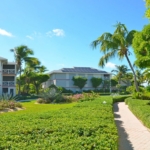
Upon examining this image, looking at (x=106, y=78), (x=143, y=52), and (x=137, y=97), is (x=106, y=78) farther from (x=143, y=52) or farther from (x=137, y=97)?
(x=143, y=52)

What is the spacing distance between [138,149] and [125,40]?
62.1 feet

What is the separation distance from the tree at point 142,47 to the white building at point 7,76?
28.2 metres

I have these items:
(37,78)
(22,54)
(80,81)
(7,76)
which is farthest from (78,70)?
(7,76)

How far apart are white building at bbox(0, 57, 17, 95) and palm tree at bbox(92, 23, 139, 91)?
19350 mm

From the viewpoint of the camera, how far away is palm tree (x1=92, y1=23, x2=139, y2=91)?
933 inches

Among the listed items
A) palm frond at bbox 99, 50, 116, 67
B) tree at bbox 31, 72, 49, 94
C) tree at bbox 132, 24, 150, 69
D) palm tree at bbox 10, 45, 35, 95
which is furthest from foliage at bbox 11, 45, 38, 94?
tree at bbox 132, 24, 150, 69

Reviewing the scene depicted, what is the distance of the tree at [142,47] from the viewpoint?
460 inches

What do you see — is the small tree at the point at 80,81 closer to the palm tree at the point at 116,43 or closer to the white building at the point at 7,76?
the white building at the point at 7,76

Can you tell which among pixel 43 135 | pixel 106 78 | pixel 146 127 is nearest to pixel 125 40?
pixel 146 127

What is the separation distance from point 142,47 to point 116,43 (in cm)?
1176

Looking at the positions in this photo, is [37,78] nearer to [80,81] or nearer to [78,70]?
[80,81]

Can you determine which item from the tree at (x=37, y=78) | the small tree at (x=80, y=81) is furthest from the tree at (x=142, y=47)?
the small tree at (x=80, y=81)

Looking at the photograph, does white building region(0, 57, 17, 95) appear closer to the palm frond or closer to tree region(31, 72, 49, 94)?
tree region(31, 72, 49, 94)

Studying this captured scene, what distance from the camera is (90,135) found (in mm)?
A: 5473
